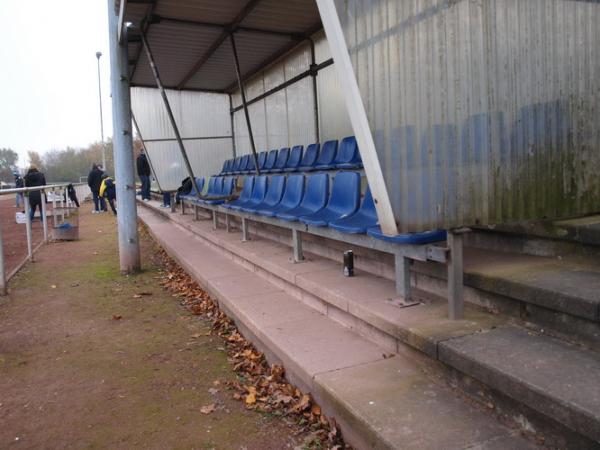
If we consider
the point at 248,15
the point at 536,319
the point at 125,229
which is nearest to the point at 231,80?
the point at 248,15

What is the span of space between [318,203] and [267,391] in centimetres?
257

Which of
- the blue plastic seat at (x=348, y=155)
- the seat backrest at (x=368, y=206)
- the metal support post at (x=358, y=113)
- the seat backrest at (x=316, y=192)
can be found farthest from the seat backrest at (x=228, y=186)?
the metal support post at (x=358, y=113)

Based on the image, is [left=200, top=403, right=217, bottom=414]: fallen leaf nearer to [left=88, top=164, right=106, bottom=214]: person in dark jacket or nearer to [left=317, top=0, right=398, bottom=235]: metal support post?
[left=317, top=0, right=398, bottom=235]: metal support post

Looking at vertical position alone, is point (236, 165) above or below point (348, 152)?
above

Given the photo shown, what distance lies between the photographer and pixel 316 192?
5.48m

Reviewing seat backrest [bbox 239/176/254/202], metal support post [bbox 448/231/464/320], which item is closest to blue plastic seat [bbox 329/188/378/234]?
metal support post [bbox 448/231/464/320]

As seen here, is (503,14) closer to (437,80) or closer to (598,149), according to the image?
(437,80)

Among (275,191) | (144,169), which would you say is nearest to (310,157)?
(275,191)

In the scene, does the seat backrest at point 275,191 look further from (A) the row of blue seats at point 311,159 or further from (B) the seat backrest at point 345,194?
(B) the seat backrest at point 345,194

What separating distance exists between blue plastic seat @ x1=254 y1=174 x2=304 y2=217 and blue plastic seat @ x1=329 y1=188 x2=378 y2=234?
1.43 meters

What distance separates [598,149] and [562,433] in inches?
88.4

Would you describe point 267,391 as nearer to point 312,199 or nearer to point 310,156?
point 312,199

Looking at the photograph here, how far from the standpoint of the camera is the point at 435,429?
2152 mm

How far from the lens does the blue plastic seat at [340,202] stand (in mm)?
4500
